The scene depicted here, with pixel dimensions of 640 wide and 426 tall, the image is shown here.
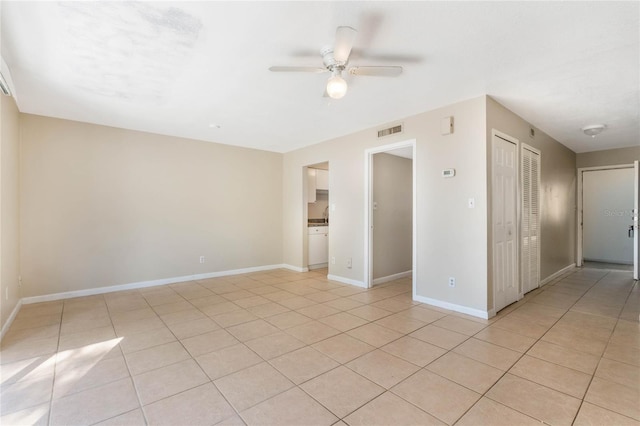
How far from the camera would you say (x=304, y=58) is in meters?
2.51

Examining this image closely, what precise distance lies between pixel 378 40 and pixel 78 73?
284 centimetres

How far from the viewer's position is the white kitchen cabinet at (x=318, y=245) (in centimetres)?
618

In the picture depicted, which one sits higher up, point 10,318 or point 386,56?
point 386,56

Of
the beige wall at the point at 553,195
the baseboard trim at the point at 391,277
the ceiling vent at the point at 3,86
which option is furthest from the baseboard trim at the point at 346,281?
the ceiling vent at the point at 3,86

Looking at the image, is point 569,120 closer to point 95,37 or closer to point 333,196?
point 333,196

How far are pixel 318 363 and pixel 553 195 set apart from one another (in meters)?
5.51

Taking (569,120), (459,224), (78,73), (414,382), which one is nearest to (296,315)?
(414,382)

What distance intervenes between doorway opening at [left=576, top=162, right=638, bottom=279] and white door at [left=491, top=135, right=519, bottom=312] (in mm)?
4160

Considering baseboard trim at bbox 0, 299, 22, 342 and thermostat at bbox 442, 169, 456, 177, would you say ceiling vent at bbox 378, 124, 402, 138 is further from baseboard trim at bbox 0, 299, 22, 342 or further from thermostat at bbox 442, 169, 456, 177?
baseboard trim at bbox 0, 299, 22, 342

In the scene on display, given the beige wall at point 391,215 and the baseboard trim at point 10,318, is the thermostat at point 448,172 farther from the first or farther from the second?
the baseboard trim at point 10,318

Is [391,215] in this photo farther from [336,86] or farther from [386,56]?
[336,86]

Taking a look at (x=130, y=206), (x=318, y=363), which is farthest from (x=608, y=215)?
(x=130, y=206)

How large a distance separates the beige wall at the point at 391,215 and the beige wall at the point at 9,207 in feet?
14.9

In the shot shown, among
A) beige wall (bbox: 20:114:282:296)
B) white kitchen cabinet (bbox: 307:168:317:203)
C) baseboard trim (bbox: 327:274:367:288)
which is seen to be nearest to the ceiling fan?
baseboard trim (bbox: 327:274:367:288)
